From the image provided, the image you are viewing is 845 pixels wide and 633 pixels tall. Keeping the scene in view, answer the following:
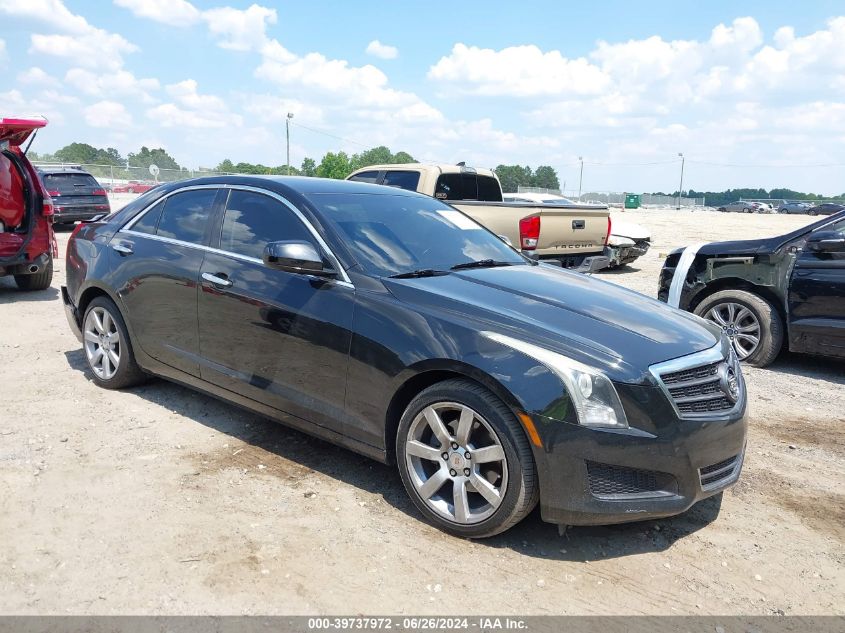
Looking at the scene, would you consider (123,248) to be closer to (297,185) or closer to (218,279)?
(218,279)

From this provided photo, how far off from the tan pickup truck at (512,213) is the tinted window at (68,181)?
34.8 ft

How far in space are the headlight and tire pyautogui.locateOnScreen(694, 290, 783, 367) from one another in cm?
402

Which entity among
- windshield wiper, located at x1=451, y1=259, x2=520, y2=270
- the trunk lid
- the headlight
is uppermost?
the trunk lid

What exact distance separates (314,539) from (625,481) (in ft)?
4.82

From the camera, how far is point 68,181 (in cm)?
1856

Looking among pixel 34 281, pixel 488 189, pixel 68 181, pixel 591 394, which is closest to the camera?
pixel 591 394

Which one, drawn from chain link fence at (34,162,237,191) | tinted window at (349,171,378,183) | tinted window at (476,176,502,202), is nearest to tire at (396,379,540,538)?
tinted window at (349,171,378,183)

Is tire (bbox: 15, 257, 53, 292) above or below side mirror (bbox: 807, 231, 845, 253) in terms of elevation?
below

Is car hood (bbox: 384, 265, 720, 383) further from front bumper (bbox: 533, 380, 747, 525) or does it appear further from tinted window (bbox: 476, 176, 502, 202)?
tinted window (bbox: 476, 176, 502, 202)

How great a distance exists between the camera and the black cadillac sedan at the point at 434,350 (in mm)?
3096

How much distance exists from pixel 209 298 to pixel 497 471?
7.26ft

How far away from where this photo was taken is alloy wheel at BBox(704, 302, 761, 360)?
22.1 ft

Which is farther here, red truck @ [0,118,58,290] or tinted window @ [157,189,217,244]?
red truck @ [0,118,58,290]

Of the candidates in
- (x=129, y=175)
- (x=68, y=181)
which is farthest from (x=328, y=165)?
(x=68, y=181)
